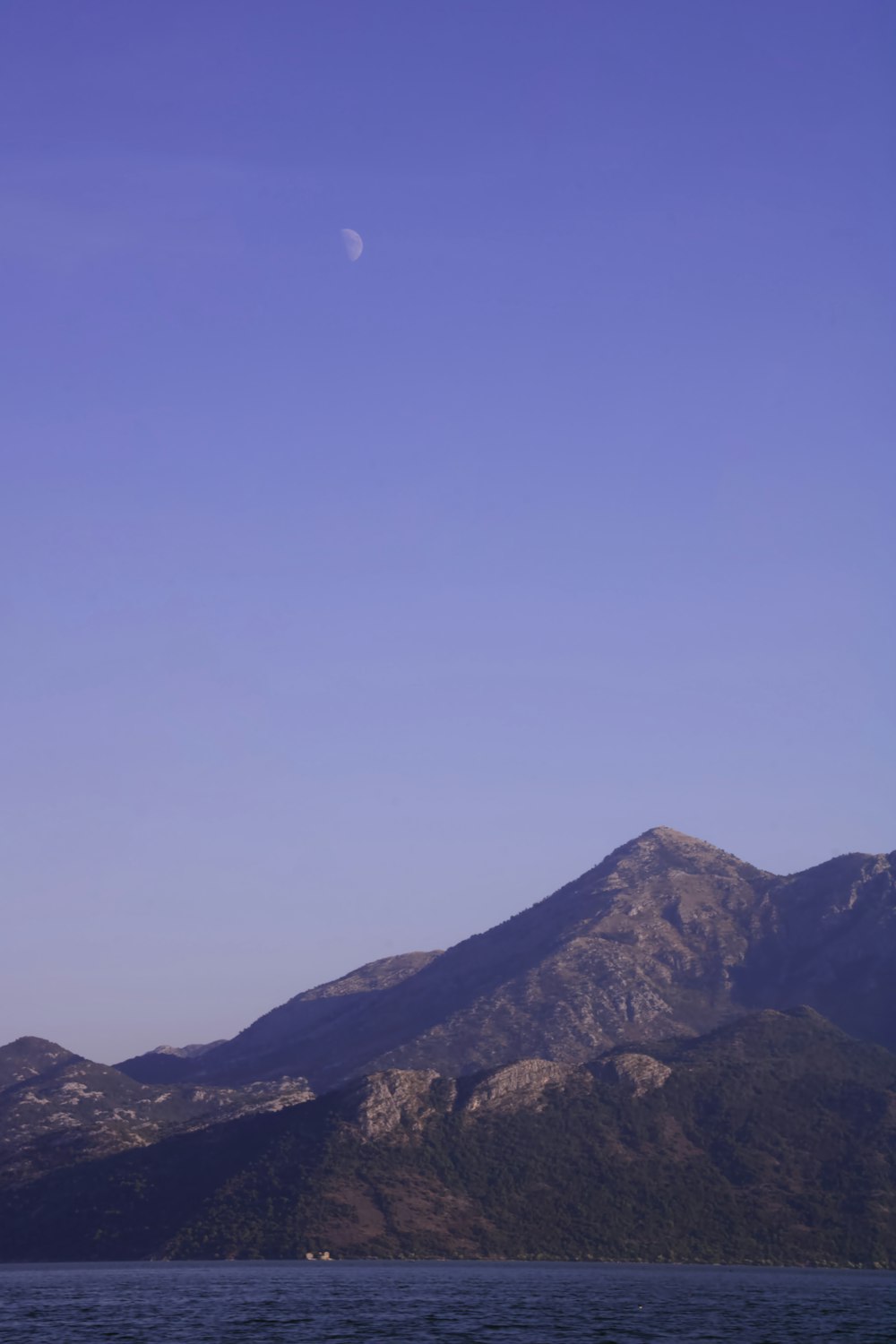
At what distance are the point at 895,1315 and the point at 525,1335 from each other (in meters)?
67.1

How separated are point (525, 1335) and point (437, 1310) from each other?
1419 inches

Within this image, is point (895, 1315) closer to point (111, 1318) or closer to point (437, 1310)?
point (437, 1310)

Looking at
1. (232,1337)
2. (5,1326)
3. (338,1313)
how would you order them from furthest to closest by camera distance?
(338,1313), (5,1326), (232,1337)

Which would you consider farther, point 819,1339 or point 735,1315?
point 735,1315

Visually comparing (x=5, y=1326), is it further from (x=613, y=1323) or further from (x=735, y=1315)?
(x=735, y=1315)

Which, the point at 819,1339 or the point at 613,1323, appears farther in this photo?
the point at 613,1323

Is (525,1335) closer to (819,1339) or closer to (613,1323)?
(613,1323)

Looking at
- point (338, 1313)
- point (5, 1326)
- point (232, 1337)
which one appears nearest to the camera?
point (232, 1337)

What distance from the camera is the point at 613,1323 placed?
571ft

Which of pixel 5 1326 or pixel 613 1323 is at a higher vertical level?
pixel 5 1326

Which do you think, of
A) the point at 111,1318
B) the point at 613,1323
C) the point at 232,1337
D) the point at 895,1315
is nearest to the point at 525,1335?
the point at 613,1323

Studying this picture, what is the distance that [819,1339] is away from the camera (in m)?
160

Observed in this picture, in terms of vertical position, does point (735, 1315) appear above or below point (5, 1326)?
below

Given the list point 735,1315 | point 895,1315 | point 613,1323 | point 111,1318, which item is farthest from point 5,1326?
point 895,1315
